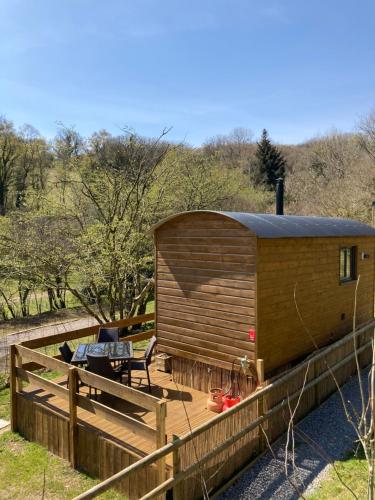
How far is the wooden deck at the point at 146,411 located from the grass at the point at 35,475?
0.67 m

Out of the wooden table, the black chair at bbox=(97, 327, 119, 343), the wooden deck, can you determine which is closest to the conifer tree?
the black chair at bbox=(97, 327, 119, 343)

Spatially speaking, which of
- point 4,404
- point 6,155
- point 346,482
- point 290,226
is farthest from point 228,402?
point 6,155

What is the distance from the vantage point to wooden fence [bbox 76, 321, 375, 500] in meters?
4.18

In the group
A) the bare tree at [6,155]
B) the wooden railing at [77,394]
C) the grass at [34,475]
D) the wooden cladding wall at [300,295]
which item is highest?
the bare tree at [6,155]

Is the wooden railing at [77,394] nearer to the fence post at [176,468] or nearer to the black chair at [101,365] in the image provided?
the fence post at [176,468]

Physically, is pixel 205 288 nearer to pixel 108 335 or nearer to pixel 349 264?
pixel 108 335

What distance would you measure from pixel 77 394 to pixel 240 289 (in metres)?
3.12

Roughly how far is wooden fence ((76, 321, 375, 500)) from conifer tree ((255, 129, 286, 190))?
94.1ft

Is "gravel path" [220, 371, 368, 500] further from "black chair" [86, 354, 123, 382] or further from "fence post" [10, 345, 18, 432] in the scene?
"fence post" [10, 345, 18, 432]

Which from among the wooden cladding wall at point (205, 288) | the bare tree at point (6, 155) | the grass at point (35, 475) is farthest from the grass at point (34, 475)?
the bare tree at point (6, 155)

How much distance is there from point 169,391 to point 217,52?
11.4 m

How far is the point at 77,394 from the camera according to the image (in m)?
5.69

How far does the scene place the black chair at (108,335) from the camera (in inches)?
323

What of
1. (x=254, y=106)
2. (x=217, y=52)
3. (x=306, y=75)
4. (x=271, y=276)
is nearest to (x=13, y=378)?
(x=271, y=276)
